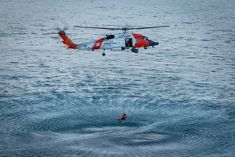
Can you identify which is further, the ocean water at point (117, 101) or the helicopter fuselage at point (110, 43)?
the helicopter fuselage at point (110, 43)

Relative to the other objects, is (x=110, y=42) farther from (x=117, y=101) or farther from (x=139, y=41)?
(x=117, y=101)

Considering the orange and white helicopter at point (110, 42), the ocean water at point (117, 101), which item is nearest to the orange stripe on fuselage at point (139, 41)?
the orange and white helicopter at point (110, 42)

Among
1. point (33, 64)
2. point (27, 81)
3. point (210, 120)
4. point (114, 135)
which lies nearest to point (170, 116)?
point (210, 120)

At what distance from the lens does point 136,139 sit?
10225 cm

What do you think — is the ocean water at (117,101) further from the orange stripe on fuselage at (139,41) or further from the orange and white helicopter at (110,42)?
the orange and white helicopter at (110,42)

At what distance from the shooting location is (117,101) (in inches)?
4727

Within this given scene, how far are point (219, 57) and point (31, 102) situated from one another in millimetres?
65609

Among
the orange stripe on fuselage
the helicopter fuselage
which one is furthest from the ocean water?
the helicopter fuselage

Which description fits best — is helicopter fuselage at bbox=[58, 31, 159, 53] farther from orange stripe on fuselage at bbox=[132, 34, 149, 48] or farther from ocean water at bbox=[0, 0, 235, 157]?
ocean water at bbox=[0, 0, 235, 157]

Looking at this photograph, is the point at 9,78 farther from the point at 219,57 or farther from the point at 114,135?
the point at 219,57

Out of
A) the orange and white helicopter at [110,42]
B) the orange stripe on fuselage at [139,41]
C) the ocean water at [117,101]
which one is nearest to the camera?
the ocean water at [117,101]

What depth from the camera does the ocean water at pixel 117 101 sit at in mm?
99875

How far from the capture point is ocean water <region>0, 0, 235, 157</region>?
328 feet

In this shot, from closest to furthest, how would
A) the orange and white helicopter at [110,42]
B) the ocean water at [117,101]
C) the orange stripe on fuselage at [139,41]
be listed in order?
the ocean water at [117,101], the orange and white helicopter at [110,42], the orange stripe on fuselage at [139,41]
